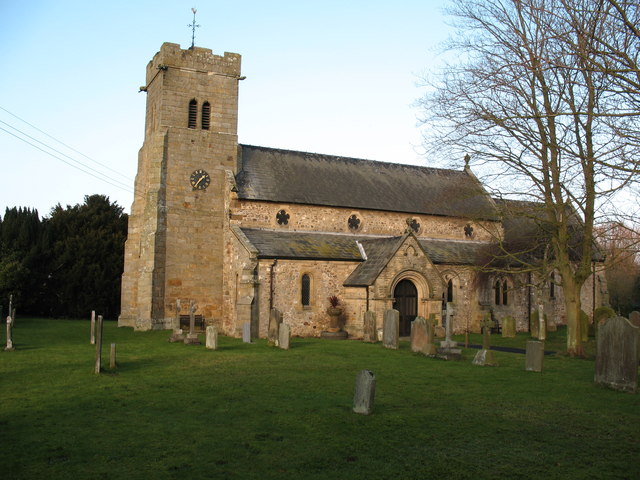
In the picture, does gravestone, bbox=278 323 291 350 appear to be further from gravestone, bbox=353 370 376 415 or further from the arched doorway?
gravestone, bbox=353 370 376 415

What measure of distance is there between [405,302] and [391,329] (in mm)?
6660

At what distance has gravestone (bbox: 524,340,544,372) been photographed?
16297mm

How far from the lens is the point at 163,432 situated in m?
9.20

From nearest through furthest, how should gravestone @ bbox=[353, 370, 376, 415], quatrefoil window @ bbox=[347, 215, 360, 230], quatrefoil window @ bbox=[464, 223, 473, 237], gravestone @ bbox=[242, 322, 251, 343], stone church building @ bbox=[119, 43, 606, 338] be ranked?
gravestone @ bbox=[353, 370, 376, 415] < gravestone @ bbox=[242, 322, 251, 343] < stone church building @ bbox=[119, 43, 606, 338] < quatrefoil window @ bbox=[347, 215, 360, 230] < quatrefoil window @ bbox=[464, 223, 473, 237]

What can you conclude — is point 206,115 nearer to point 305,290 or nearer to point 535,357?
point 305,290

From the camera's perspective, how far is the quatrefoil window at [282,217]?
1198 inches

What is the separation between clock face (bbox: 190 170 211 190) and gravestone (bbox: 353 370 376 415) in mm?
21205

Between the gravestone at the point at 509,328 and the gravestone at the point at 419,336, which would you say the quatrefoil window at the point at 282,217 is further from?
the gravestone at the point at 509,328

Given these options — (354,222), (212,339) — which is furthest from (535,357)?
(354,222)

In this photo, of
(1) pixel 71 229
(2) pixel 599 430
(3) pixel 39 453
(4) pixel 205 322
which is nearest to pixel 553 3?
(2) pixel 599 430

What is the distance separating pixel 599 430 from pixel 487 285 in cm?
2258

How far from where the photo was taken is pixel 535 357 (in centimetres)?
1638

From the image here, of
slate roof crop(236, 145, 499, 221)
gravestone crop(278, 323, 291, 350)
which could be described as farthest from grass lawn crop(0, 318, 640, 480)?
slate roof crop(236, 145, 499, 221)

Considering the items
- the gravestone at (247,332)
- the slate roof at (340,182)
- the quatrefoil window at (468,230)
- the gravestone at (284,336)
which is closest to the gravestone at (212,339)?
the gravestone at (284,336)
